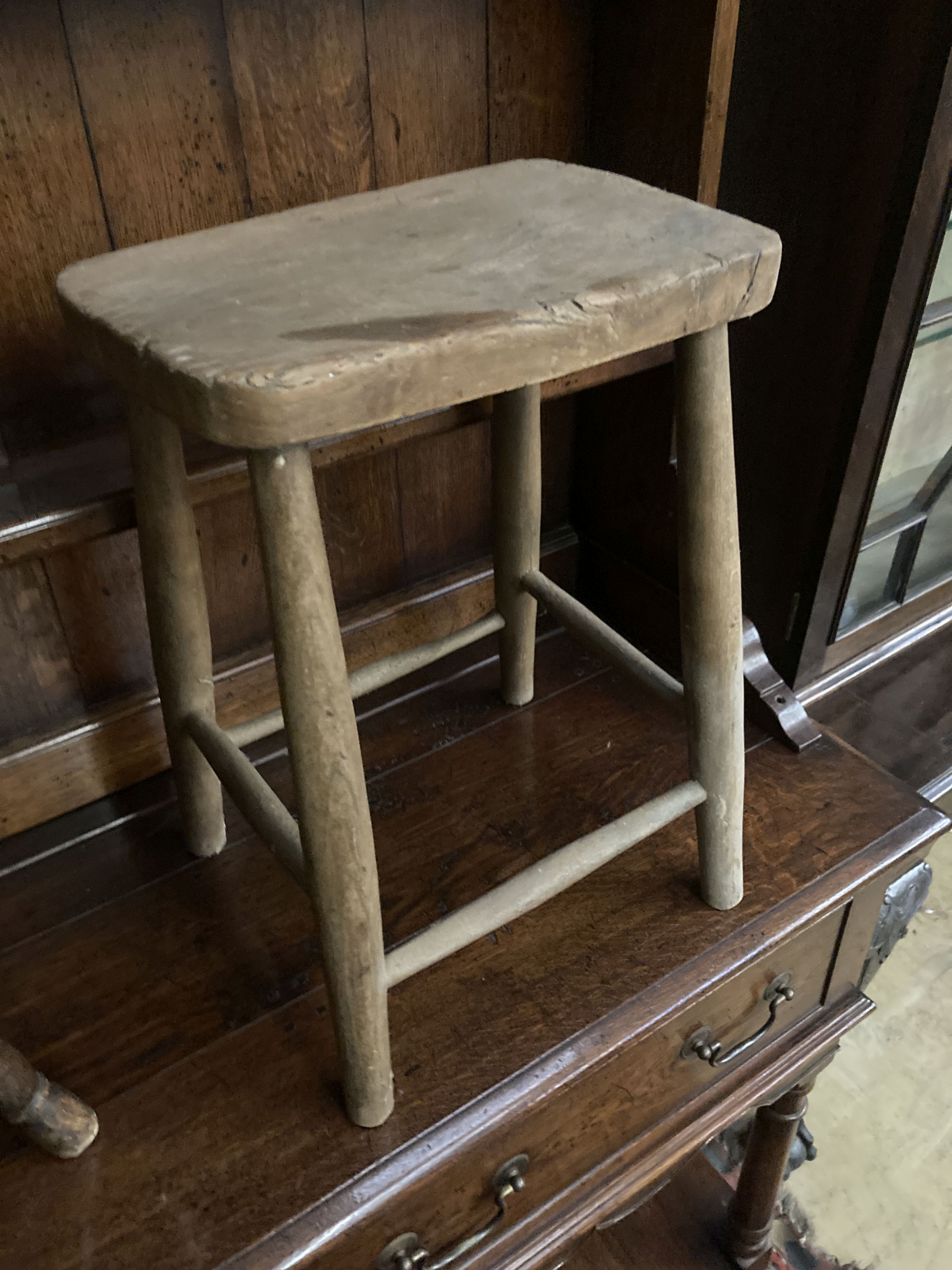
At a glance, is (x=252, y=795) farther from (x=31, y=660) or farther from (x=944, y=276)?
(x=944, y=276)

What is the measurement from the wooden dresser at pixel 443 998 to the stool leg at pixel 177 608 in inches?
2.2

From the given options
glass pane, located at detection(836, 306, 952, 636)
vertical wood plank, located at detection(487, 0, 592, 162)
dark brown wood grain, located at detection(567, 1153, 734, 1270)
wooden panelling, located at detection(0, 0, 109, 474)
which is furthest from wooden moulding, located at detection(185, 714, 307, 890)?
dark brown wood grain, located at detection(567, 1153, 734, 1270)

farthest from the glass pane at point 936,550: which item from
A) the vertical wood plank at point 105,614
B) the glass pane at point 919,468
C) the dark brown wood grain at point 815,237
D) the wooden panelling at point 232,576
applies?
the vertical wood plank at point 105,614

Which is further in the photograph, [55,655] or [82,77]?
[55,655]

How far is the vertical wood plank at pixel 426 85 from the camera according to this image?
2.50ft

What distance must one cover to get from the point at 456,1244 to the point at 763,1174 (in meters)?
0.46

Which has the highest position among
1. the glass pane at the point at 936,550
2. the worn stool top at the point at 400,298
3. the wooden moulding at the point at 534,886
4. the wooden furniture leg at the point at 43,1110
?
the worn stool top at the point at 400,298

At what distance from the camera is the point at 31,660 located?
0.85 metres

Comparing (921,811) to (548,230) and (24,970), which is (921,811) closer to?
(548,230)

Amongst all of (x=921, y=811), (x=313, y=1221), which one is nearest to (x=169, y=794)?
(x=313, y=1221)

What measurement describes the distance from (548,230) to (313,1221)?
0.62m

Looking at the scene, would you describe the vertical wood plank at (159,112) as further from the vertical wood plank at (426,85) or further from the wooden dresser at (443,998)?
the wooden dresser at (443,998)

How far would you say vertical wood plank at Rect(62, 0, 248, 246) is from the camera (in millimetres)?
667

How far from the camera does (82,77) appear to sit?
667mm
